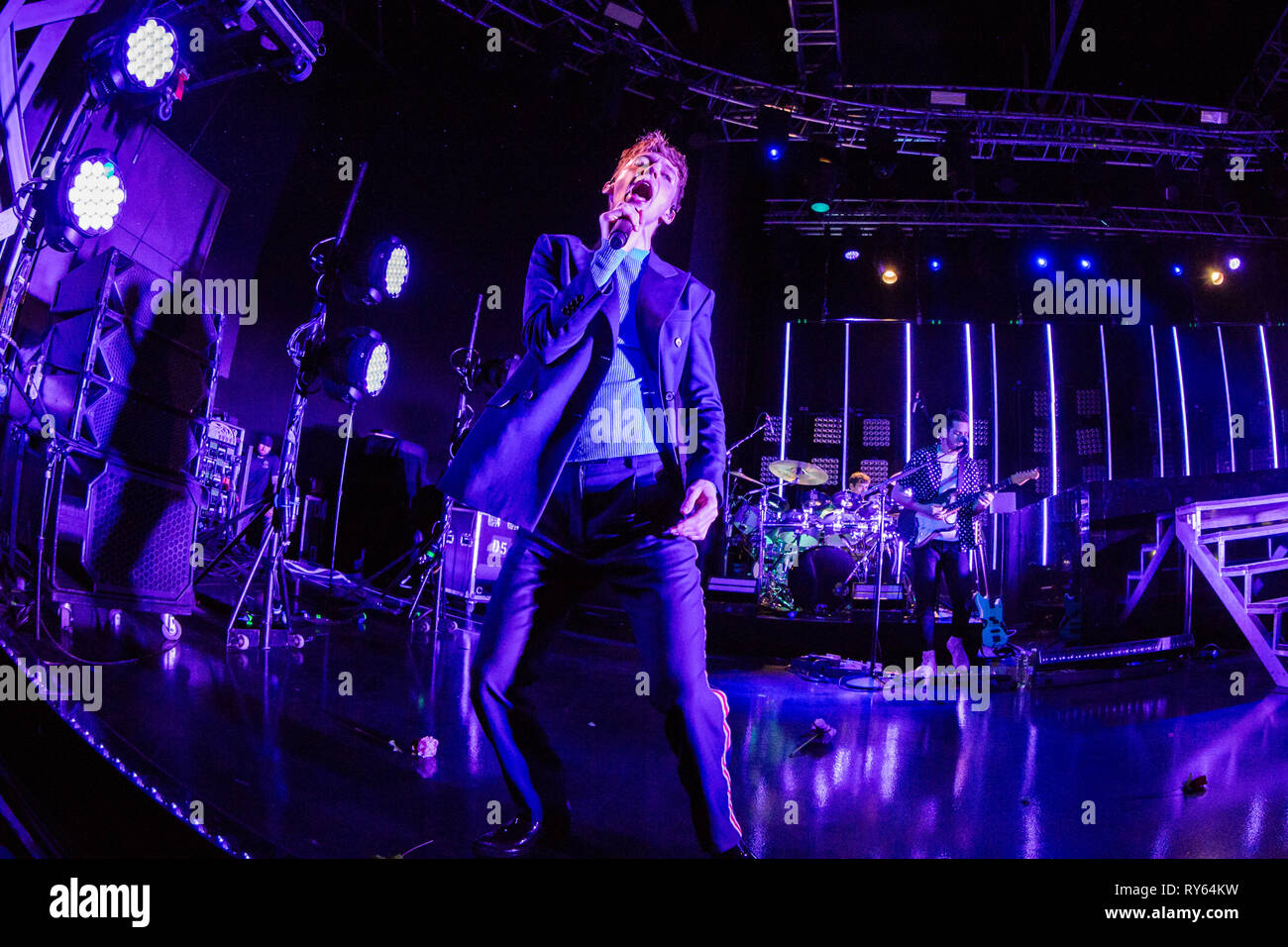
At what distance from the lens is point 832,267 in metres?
→ 11.6

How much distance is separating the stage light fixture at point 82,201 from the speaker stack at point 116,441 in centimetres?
34

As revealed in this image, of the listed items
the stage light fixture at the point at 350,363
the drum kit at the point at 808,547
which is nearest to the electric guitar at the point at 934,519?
the drum kit at the point at 808,547

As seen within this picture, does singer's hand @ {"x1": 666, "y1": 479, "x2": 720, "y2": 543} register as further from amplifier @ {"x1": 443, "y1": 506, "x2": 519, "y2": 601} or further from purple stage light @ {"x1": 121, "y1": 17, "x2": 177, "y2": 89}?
amplifier @ {"x1": 443, "y1": 506, "x2": 519, "y2": 601}

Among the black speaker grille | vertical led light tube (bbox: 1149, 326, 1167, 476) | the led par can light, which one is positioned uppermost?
vertical led light tube (bbox: 1149, 326, 1167, 476)

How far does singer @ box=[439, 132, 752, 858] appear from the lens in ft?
5.54

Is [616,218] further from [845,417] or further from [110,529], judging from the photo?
[845,417]

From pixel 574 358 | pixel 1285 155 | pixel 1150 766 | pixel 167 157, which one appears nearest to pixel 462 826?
pixel 574 358

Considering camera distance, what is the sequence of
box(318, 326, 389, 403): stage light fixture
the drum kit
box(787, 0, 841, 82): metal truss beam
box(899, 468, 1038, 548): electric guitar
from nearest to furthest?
1. box(318, 326, 389, 403): stage light fixture
2. box(899, 468, 1038, 548): electric guitar
3. box(787, 0, 841, 82): metal truss beam
4. the drum kit

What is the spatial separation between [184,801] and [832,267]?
1148 centimetres

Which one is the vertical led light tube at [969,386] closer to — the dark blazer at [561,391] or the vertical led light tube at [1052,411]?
the vertical led light tube at [1052,411]

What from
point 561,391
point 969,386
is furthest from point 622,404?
point 969,386

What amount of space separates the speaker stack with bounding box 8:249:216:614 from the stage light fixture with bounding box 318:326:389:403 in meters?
1.08

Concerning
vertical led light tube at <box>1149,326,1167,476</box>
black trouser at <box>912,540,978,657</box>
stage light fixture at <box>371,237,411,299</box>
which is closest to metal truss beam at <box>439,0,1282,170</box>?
vertical led light tube at <box>1149,326,1167,476</box>
